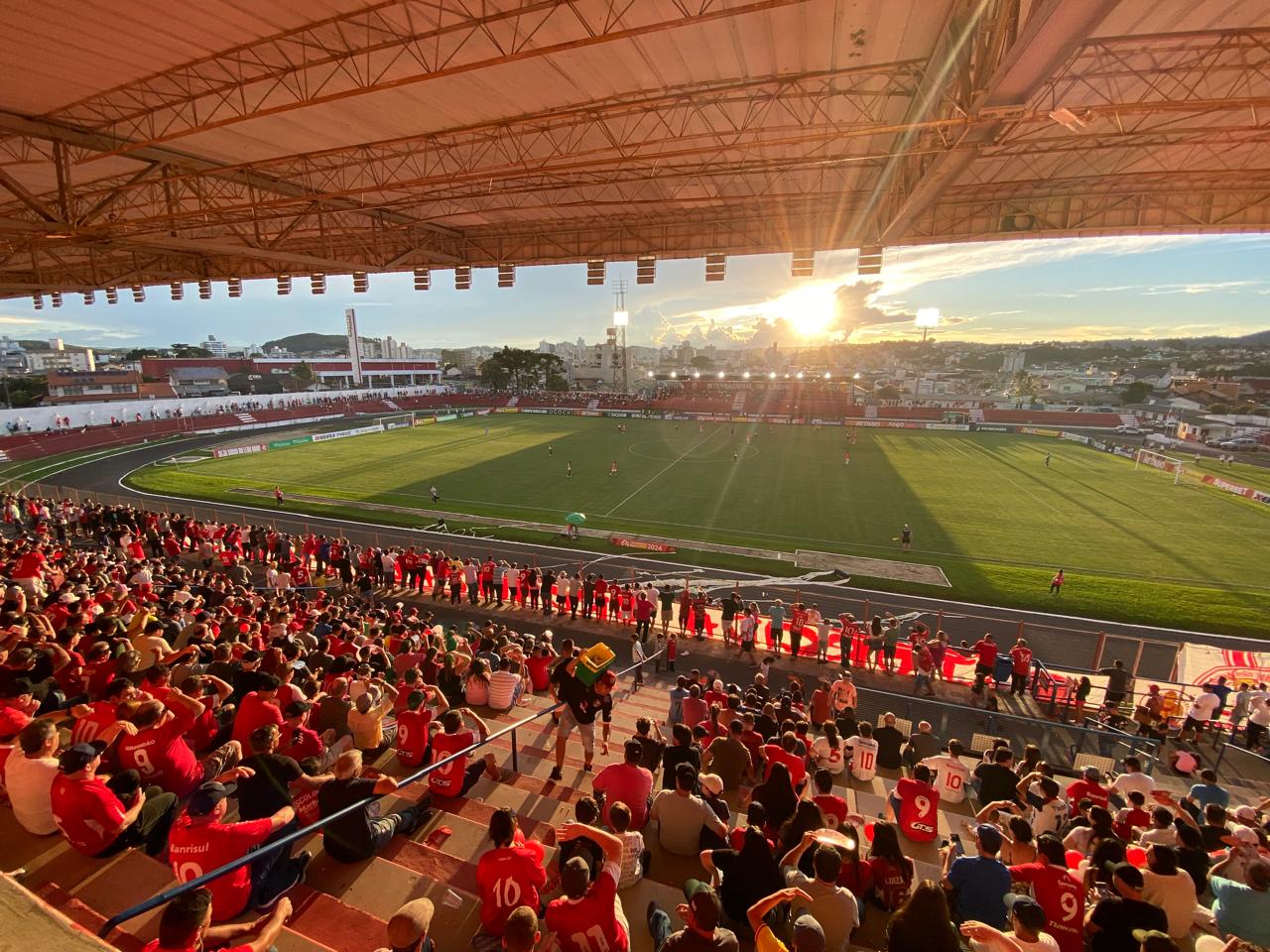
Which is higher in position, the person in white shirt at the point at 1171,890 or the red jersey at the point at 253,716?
the red jersey at the point at 253,716

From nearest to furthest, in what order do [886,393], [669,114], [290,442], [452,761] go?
[452,761] → [669,114] → [290,442] → [886,393]

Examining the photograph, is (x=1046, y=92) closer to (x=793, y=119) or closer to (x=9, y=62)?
(x=793, y=119)

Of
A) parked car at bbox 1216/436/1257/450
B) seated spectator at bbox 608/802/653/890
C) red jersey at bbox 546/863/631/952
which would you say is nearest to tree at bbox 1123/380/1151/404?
parked car at bbox 1216/436/1257/450

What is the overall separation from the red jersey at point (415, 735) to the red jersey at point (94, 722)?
225 centimetres

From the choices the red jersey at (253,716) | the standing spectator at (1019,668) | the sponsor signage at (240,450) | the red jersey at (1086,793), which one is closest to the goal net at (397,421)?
the sponsor signage at (240,450)

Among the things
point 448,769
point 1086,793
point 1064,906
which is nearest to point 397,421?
point 448,769

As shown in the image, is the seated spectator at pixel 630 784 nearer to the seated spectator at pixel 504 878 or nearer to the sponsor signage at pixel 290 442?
the seated spectator at pixel 504 878

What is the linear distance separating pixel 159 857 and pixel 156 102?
13.8 meters

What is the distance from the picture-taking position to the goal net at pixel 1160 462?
36688 mm

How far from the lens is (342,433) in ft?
176

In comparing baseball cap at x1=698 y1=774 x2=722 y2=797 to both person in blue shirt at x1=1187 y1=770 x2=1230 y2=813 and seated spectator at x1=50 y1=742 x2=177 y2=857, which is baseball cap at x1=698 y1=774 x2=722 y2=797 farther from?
person in blue shirt at x1=1187 y1=770 x2=1230 y2=813

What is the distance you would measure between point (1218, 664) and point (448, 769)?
60.7 ft

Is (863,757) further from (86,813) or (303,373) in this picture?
(303,373)

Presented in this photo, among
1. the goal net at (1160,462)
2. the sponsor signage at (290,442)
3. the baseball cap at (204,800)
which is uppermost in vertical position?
the baseball cap at (204,800)
